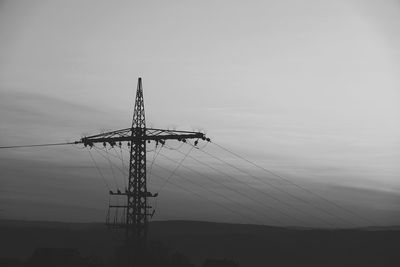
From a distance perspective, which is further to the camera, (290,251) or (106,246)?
(290,251)

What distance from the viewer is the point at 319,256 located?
161125mm

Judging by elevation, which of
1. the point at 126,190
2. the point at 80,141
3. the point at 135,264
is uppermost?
the point at 80,141

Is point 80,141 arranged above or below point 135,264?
above

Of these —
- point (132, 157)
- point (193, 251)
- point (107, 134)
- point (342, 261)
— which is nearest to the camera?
point (132, 157)

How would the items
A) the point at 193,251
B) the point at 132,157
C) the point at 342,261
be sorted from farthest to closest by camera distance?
the point at 193,251 < the point at 342,261 < the point at 132,157

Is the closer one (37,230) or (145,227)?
(145,227)

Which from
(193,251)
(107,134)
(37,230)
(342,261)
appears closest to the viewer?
(107,134)

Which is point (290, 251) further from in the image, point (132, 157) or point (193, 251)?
point (132, 157)

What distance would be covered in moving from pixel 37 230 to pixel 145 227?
158012 millimetres

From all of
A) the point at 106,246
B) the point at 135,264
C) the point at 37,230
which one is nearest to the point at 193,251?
the point at 106,246

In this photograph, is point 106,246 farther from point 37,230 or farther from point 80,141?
point 80,141

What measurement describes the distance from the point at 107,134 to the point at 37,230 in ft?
511

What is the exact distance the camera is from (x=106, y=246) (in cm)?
15912

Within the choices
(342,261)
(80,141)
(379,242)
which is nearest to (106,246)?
(342,261)
